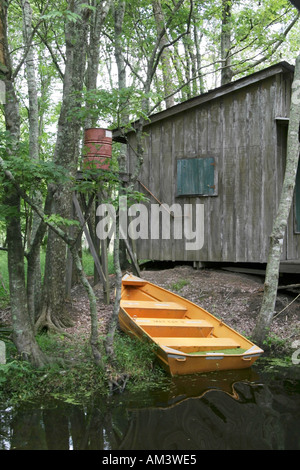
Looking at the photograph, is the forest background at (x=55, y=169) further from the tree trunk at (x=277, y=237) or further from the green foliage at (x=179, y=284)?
the green foliage at (x=179, y=284)

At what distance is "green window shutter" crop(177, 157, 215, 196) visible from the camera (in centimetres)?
1069

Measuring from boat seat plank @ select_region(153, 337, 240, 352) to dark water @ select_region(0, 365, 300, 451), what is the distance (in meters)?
0.52

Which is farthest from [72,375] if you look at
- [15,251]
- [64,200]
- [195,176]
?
[195,176]

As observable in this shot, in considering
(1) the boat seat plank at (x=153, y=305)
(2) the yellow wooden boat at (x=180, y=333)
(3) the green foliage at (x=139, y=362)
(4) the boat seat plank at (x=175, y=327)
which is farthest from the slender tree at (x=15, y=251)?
(1) the boat seat plank at (x=153, y=305)

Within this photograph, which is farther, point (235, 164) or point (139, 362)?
point (235, 164)

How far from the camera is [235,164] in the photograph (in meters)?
10.4

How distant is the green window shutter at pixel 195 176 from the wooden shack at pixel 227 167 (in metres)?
0.01

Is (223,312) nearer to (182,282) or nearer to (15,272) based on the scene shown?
(182,282)

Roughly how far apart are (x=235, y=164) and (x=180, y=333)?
15.3ft

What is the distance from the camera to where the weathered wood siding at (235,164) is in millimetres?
9969

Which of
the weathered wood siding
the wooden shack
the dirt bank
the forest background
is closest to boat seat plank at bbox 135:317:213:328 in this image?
the dirt bank

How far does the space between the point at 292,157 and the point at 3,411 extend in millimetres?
5878

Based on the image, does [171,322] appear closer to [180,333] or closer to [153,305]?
[180,333]

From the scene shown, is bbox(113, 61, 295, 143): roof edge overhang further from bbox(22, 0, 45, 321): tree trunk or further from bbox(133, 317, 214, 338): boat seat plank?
bbox(133, 317, 214, 338): boat seat plank
